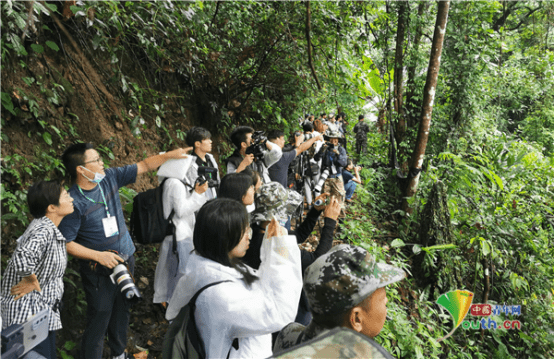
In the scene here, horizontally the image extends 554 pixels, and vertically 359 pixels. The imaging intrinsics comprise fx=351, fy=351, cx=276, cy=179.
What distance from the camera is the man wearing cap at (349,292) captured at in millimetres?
1219

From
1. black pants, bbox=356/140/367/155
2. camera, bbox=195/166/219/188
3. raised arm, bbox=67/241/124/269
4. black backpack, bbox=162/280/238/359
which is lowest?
black pants, bbox=356/140/367/155

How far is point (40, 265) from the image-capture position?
2.11 m

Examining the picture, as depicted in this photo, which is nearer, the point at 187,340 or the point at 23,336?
the point at 187,340

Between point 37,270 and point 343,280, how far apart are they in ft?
6.22

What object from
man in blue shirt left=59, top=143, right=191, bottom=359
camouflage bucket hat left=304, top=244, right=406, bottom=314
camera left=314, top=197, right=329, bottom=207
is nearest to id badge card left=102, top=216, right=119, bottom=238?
man in blue shirt left=59, top=143, right=191, bottom=359

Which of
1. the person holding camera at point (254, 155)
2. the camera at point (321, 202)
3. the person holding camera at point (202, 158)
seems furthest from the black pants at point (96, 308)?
the person holding camera at point (254, 155)

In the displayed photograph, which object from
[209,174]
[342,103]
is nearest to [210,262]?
[209,174]

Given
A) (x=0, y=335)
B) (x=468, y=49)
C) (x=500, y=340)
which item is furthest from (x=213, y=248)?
(x=468, y=49)

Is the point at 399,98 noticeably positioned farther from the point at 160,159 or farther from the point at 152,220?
the point at 152,220

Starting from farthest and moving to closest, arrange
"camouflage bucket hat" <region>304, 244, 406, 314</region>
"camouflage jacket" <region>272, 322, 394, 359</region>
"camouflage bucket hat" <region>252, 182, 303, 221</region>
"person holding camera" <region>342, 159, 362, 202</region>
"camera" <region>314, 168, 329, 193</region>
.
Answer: "person holding camera" <region>342, 159, 362, 202</region>
"camera" <region>314, 168, 329, 193</region>
"camouflage bucket hat" <region>252, 182, 303, 221</region>
"camouflage bucket hat" <region>304, 244, 406, 314</region>
"camouflage jacket" <region>272, 322, 394, 359</region>

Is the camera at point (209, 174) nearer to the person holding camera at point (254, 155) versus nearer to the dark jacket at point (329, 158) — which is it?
the person holding camera at point (254, 155)

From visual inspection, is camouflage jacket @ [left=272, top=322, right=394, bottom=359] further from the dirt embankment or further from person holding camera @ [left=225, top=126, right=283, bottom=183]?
person holding camera @ [left=225, top=126, right=283, bottom=183]

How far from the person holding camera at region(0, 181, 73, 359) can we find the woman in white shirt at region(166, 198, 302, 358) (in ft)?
3.41

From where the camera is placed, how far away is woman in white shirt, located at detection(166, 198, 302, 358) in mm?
1350
